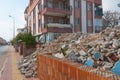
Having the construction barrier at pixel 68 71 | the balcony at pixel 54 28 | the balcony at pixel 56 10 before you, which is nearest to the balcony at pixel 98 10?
the balcony at pixel 56 10

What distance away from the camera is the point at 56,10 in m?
33.7

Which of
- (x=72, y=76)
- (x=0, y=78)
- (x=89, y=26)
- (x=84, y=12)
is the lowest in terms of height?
(x=0, y=78)

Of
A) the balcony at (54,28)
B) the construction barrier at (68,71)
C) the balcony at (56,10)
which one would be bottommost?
the construction barrier at (68,71)

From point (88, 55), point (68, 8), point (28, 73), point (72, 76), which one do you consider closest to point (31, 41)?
point (68, 8)

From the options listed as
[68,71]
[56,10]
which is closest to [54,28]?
[56,10]

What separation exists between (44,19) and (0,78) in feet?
75.3

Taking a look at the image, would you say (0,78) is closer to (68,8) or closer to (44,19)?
(44,19)

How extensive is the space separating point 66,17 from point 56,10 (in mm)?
4162

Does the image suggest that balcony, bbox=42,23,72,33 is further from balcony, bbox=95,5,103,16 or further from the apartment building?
balcony, bbox=95,5,103,16

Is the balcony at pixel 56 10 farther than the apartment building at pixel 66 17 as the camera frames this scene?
No

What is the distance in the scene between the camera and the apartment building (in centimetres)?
3344

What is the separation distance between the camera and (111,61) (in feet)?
21.5

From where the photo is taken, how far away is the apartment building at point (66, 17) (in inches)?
1316

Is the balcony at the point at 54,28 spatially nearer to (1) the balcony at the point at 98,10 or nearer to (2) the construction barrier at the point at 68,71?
(1) the balcony at the point at 98,10
